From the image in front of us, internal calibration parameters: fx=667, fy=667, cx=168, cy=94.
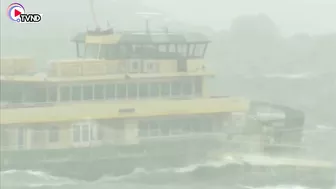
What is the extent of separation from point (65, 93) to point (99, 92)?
179 millimetres

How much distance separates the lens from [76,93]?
11.1ft

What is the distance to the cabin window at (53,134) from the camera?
3.35 m


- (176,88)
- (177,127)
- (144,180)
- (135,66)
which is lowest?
(144,180)

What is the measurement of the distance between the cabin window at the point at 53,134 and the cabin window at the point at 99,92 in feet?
0.85

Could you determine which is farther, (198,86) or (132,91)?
(198,86)

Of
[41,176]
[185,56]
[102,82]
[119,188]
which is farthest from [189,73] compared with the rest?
[41,176]

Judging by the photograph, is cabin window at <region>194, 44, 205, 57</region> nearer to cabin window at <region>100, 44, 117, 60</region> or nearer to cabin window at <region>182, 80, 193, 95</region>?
cabin window at <region>182, 80, 193, 95</region>

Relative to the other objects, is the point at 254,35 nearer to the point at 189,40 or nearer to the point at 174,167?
the point at 189,40

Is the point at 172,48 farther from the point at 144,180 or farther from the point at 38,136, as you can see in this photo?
the point at 38,136

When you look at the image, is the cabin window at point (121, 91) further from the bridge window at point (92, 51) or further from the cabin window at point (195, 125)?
the cabin window at point (195, 125)

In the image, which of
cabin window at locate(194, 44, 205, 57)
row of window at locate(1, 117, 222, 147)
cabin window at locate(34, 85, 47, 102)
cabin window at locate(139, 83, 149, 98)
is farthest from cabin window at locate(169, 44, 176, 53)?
cabin window at locate(34, 85, 47, 102)

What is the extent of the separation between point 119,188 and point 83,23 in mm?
914

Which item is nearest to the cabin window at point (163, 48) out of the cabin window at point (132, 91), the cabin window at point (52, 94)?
the cabin window at point (132, 91)

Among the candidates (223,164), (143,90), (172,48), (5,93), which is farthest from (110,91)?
(223,164)
